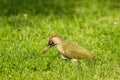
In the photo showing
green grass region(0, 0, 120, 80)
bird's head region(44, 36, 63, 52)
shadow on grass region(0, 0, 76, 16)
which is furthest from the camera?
shadow on grass region(0, 0, 76, 16)

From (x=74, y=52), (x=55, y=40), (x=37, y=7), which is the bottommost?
(x=74, y=52)

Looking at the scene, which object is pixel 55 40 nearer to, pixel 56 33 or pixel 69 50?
pixel 69 50

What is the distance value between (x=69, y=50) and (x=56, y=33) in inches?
88.6

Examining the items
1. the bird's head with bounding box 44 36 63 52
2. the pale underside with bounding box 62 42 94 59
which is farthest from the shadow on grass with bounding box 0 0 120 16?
the pale underside with bounding box 62 42 94 59

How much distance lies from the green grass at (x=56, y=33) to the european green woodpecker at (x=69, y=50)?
11 cm

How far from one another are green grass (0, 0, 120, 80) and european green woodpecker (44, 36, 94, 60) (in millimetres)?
114

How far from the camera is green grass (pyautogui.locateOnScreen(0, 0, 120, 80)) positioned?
8258 mm

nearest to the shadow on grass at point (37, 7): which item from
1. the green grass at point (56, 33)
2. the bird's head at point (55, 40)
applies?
the green grass at point (56, 33)

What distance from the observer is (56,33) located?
1087cm

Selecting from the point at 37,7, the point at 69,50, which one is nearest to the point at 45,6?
the point at 37,7

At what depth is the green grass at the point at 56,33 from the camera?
8258 mm

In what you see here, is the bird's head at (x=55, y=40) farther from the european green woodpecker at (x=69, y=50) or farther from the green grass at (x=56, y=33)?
the green grass at (x=56, y=33)

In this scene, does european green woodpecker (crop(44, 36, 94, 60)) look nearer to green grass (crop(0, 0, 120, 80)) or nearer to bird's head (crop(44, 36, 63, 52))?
bird's head (crop(44, 36, 63, 52))

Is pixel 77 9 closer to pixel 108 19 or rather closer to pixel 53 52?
pixel 108 19
